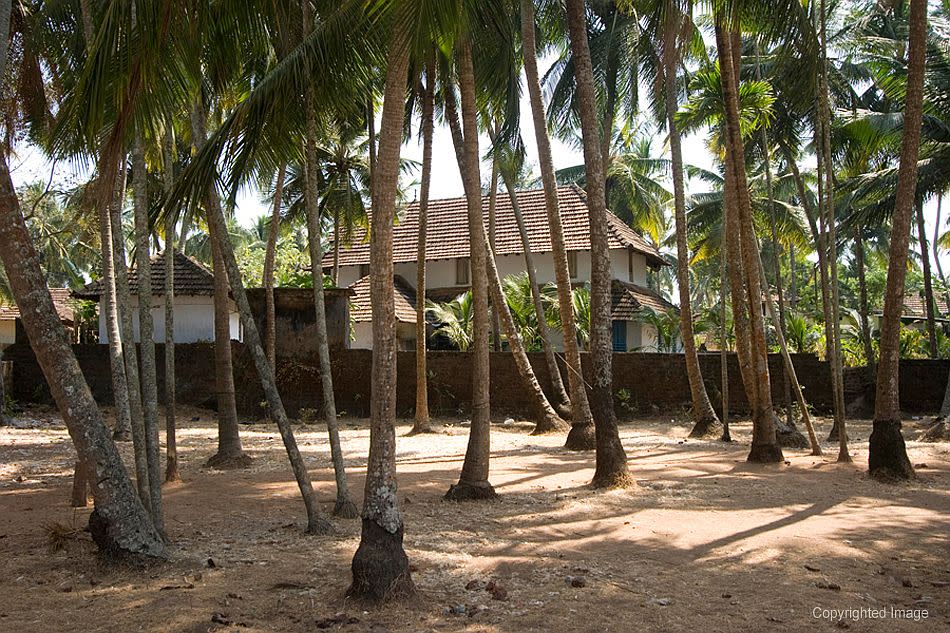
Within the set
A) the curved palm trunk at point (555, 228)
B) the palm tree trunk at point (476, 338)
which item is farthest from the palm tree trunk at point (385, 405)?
the curved palm trunk at point (555, 228)

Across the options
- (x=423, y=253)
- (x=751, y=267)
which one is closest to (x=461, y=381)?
(x=423, y=253)

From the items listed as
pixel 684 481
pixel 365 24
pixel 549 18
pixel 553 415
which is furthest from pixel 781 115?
pixel 365 24

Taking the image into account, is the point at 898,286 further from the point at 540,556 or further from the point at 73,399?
the point at 73,399

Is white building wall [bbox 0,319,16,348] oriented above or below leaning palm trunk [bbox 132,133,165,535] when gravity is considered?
above

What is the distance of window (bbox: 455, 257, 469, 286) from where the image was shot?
28.8m

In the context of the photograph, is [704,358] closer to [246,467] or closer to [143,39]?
[246,467]

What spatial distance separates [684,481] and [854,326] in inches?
804

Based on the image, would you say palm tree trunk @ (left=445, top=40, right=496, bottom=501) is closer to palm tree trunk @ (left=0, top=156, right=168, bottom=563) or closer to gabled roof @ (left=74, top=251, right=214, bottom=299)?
palm tree trunk @ (left=0, top=156, right=168, bottom=563)

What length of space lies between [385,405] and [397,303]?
20.8 meters

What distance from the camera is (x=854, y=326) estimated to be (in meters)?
28.4

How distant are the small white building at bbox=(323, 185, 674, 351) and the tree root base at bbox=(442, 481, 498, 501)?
656 inches

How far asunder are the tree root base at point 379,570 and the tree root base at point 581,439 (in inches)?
326

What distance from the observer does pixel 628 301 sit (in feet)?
87.2

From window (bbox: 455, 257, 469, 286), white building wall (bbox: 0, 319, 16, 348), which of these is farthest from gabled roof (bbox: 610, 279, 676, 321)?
white building wall (bbox: 0, 319, 16, 348)
